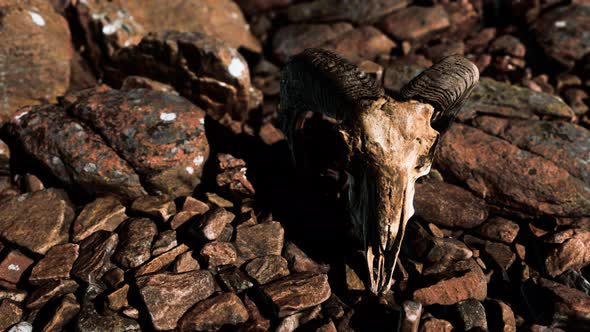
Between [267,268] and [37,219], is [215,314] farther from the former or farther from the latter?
[37,219]

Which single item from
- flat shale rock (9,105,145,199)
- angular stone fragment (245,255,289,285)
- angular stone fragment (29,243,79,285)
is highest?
flat shale rock (9,105,145,199)

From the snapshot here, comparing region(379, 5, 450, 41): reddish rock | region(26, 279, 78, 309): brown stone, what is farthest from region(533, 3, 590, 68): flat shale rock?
region(26, 279, 78, 309): brown stone

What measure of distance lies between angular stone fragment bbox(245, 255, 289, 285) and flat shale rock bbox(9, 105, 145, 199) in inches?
82.9

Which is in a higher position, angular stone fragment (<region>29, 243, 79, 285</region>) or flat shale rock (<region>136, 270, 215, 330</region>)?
flat shale rock (<region>136, 270, 215, 330</region>)

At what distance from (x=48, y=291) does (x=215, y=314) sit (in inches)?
69.6

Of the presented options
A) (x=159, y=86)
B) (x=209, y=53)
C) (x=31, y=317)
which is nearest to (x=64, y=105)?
(x=159, y=86)

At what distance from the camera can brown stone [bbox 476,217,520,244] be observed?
5418mm

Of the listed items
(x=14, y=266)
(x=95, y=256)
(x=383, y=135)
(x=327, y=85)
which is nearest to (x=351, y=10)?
(x=327, y=85)

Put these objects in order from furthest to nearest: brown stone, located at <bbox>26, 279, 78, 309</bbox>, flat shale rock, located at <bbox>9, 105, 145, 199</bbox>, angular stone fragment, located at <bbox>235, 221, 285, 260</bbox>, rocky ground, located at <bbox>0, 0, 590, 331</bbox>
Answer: flat shale rock, located at <bbox>9, 105, 145, 199</bbox>, angular stone fragment, located at <bbox>235, 221, 285, 260</bbox>, brown stone, located at <bbox>26, 279, 78, 309</bbox>, rocky ground, located at <bbox>0, 0, 590, 331</bbox>

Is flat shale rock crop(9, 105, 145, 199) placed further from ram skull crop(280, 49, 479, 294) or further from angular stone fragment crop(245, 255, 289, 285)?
ram skull crop(280, 49, 479, 294)

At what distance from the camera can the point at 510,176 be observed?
5848 millimetres

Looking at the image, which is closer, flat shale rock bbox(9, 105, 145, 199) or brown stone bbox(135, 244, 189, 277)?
brown stone bbox(135, 244, 189, 277)

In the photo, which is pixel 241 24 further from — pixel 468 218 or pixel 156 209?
pixel 468 218

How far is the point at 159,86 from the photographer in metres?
7.64
